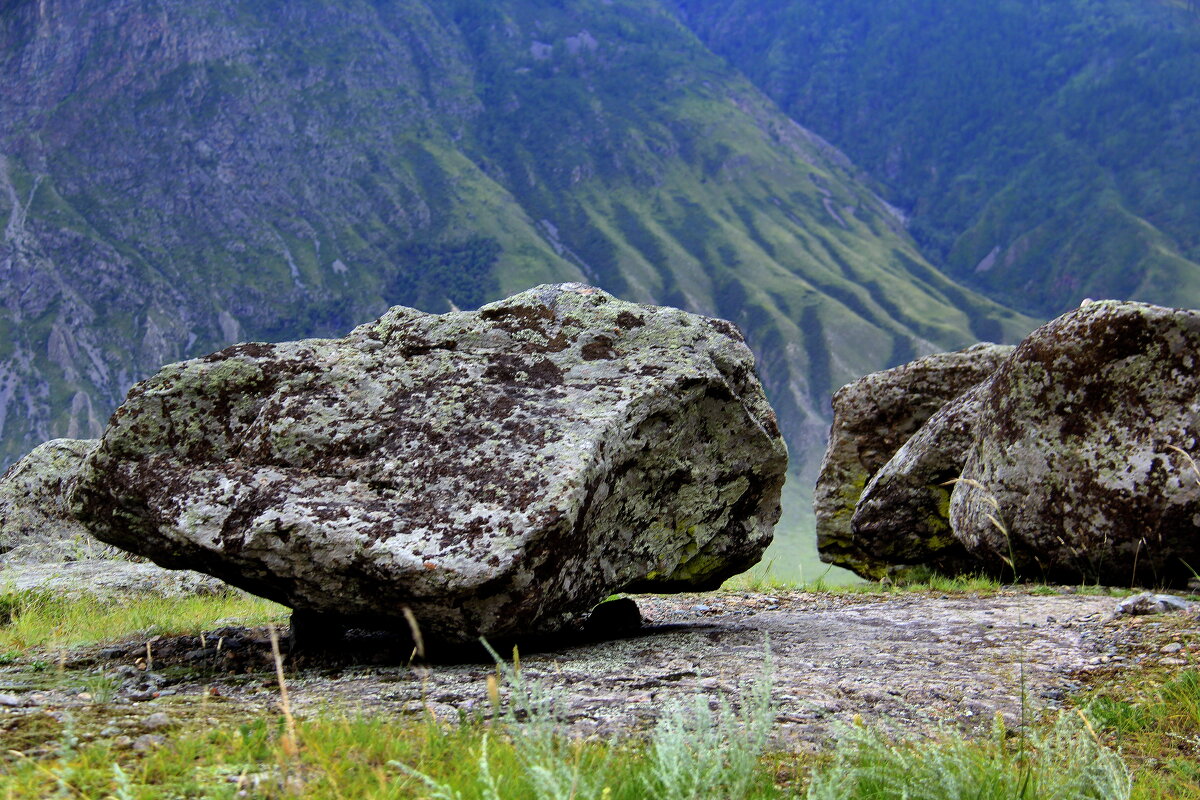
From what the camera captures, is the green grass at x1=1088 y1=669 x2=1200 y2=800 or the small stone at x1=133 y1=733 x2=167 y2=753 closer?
the small stone at x1=133 y1=733 x2=167 y2=753

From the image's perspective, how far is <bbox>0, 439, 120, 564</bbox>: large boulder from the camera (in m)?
18.8

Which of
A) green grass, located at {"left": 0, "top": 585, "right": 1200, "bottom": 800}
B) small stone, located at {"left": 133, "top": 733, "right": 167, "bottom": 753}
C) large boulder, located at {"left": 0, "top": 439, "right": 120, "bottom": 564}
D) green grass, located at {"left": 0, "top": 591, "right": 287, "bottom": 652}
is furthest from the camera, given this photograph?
large boulder, located at {"left": 0, "top": 439, "right": 120, "bottom": 564}

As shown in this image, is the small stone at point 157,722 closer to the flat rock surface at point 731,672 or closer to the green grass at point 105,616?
the flat rock surface at point 731,672

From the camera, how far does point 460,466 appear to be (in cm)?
816

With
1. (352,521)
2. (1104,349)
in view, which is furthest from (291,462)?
(1104,349)

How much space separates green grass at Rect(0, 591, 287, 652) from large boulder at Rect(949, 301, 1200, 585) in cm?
931

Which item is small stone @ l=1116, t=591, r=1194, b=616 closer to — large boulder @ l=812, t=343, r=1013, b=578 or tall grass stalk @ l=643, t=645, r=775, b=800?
tall grass stalk @ l=643, t=645, r=775, b=800

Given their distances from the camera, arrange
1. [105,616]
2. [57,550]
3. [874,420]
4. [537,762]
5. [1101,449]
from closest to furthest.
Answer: [537,762] < [105,616] < [1101,449] < [57,550] < [874,420]

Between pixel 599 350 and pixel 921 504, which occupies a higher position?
pixel 599 350

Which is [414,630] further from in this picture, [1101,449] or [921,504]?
[921,504]

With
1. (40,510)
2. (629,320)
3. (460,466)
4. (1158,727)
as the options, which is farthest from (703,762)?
(40,510)

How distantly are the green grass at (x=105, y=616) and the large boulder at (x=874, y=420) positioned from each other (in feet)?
35.3

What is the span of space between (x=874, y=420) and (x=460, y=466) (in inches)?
516

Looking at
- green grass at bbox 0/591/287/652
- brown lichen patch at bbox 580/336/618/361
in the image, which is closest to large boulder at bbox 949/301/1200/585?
brown lichen patch at bbox 580/336/618/361
